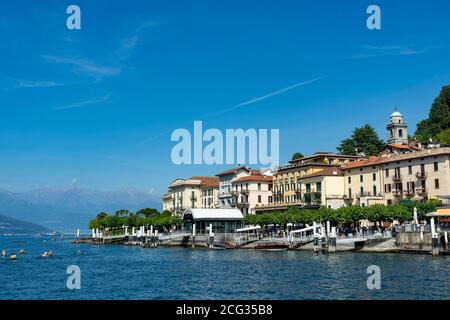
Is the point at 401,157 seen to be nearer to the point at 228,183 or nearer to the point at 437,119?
the point at 228,183

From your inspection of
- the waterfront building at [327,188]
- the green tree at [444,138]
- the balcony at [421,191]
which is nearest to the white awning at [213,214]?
the waterfront building at [327,188]

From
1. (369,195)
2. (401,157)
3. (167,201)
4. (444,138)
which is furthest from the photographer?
(167,201)

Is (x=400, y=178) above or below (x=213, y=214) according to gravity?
above

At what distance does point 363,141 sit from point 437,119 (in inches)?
970

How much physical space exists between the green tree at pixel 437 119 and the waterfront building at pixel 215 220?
2086 inches

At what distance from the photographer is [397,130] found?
11075 centimetres

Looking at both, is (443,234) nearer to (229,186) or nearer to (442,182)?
(442,182)

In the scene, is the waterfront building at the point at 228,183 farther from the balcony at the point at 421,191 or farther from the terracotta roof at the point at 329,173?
the balcony at the point at 421,191

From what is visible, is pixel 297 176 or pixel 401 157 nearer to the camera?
pixel 401 157

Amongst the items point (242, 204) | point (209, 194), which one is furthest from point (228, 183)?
point (209, 194)

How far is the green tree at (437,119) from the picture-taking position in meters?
128

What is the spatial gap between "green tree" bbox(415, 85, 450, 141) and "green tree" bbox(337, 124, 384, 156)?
10286 mm

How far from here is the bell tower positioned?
110162 millimetres

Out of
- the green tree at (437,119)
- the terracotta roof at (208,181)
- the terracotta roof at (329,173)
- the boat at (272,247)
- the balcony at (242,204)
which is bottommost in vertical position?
the boat at (272,247)
